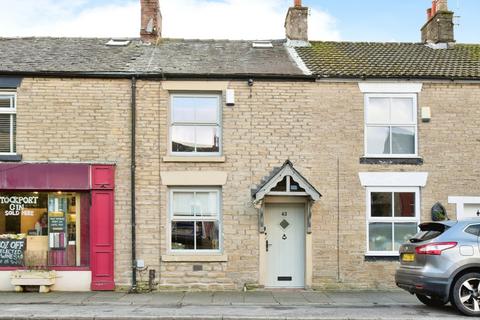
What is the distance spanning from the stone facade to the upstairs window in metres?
0.27

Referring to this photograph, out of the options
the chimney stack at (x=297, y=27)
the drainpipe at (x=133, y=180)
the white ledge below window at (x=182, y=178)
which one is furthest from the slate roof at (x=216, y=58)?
the white ledge below window at (x=182, y=178)

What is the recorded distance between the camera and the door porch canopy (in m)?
14.9

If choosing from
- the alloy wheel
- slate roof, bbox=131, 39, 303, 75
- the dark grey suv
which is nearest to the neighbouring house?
slate roof, bbox=131, 39, 303, 75

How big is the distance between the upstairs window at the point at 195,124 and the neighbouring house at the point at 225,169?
1.4 inches

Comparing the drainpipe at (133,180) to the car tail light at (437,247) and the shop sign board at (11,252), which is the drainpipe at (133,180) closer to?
the shop sign board at (11,252)

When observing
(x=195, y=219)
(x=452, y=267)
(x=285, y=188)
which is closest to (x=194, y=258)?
(x=195, y=219)

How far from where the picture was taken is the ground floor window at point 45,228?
15281mm

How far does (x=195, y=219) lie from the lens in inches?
611

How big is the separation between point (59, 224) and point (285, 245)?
18.0ft

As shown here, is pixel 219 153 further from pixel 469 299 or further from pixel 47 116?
pixel 469 299

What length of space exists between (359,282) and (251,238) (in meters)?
2.80

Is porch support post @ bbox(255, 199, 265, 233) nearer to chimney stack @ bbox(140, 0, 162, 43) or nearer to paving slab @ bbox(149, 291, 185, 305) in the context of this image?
paving slab @ bbox(149, 291, 185, 305)

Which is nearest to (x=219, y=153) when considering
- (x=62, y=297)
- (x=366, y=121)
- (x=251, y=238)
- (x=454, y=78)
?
(x=251, y=238)

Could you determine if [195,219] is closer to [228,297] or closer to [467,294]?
[228,297]
